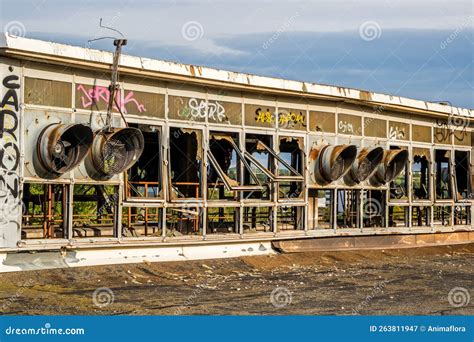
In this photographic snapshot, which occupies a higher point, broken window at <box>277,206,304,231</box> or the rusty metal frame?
the rusty metal frame

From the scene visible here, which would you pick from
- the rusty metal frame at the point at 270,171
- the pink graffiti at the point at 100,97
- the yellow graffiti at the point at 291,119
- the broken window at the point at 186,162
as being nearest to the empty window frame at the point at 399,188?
the yellow graffiti at the point at 291,119

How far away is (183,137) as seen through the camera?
65.5 ft

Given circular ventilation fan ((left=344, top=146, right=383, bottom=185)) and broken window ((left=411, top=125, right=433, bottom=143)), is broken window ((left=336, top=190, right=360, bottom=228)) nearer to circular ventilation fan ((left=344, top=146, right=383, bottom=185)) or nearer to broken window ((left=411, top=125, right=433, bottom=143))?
circular ventilation fan ((left=344, top=146, right=383, bottom=185))

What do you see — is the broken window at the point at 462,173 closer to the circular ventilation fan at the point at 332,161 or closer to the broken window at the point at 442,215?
the broken window at the point at 442,215

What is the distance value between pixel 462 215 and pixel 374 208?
508cm

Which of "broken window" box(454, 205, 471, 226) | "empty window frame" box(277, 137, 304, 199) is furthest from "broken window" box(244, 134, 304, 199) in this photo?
"broken window" box(454, 205, 471, 226)

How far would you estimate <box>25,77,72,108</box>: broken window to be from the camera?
14.7 metres

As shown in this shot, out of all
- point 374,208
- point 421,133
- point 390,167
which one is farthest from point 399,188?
point 421,133

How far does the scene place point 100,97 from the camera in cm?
1590

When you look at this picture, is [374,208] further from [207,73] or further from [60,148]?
[60,148]

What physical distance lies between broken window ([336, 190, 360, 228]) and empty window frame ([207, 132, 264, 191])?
2.44m

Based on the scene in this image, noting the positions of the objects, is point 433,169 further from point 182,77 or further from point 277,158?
point 182,77

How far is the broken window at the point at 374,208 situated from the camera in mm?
23219

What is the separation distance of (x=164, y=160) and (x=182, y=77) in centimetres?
175
